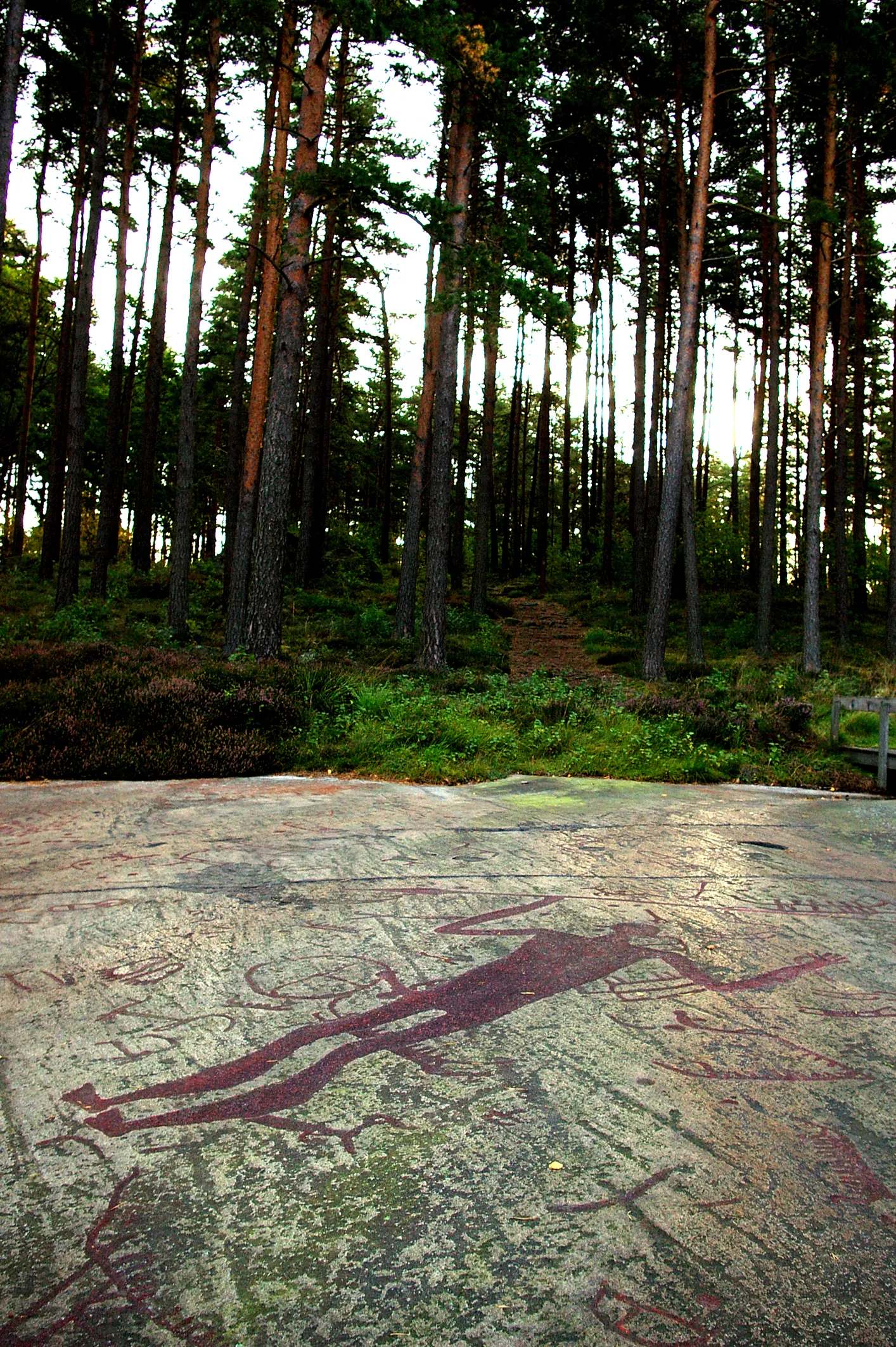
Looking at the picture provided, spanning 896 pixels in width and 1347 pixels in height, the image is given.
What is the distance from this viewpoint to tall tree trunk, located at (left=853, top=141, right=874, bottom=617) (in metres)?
19.2

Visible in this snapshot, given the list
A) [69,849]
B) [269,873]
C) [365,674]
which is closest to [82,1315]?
[269,873]

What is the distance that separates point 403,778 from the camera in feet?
23.5

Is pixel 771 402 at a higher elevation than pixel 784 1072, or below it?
higher

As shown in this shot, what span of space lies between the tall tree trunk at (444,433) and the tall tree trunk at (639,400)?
8.20 meters

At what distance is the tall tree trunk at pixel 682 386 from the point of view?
1448 centimetres

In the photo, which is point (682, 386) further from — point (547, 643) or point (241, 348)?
point (241, 348)

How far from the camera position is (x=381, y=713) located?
28.9ft

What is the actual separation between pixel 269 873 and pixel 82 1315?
2585mm

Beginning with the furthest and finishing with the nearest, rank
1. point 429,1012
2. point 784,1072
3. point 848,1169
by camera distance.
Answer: point 429,1012 < point 784,1072 < point 848,1169

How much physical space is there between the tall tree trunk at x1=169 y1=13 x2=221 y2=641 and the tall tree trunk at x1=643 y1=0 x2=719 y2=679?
9.21 m

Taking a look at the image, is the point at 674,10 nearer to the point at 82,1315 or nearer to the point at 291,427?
the point at 291,427

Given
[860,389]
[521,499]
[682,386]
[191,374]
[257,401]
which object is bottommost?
[257,401]

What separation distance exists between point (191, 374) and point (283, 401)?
5.27m

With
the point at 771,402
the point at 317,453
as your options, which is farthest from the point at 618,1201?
the point at 317,453
